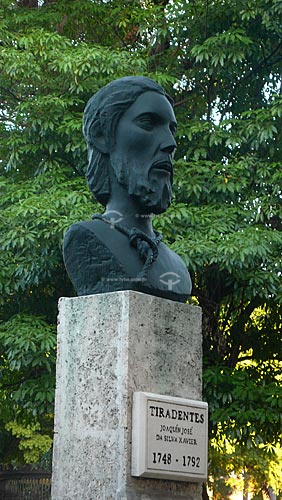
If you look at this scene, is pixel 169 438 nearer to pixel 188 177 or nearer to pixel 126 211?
pixel 126 211

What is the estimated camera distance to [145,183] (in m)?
6.02

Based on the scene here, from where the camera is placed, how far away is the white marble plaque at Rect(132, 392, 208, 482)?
5391 mm

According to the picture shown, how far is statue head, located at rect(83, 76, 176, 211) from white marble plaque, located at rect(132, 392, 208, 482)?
1.32m

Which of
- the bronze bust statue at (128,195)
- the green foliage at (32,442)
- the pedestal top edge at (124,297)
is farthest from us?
the green foliage at (32,442)

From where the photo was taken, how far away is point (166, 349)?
5.81 metres

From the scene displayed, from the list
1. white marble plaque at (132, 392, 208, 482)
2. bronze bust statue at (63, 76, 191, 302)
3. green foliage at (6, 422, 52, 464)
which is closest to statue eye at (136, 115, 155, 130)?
bronze bust statue at (63, 76, 191, 302)

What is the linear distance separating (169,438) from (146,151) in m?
1.76

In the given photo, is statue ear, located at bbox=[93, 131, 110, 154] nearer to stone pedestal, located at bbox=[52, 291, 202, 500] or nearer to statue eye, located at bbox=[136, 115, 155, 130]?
statue eye, located at bbox=[136, 115, 155, 130]

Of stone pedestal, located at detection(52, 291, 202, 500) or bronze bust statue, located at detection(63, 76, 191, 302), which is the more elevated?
bronze bust statue, located at detection(63, 76, 191, 302)

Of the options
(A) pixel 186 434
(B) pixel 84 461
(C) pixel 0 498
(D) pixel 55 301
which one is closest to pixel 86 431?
(B) pixel 84 461

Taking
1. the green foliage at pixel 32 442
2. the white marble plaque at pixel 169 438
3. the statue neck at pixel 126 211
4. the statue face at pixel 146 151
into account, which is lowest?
the white marble plaque at pixel 169 438

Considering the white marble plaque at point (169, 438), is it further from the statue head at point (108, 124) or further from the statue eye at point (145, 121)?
the statue eye at point (145, 121)

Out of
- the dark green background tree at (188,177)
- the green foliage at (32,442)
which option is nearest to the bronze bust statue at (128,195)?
the dark green background tree at (188,177)

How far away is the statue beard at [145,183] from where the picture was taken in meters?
6.03
